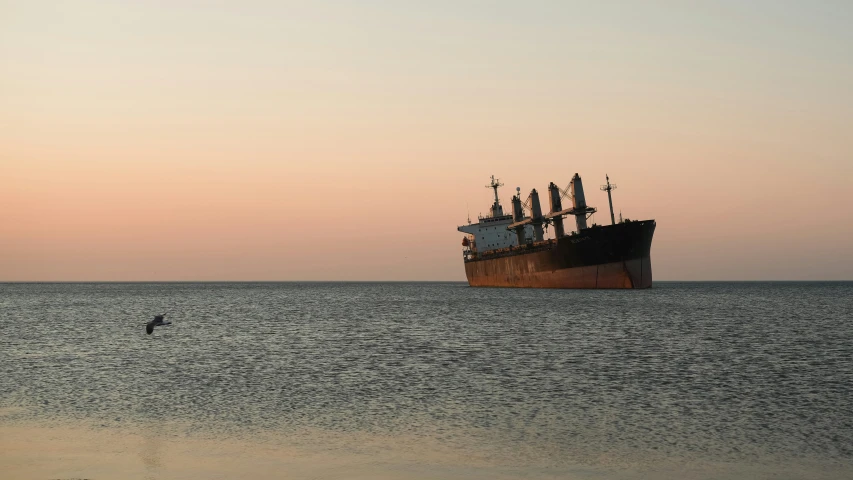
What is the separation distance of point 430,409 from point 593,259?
66.1m

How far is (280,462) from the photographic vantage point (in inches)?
549

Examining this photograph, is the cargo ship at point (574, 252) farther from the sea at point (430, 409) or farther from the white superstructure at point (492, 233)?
the sea at point (430, 409)

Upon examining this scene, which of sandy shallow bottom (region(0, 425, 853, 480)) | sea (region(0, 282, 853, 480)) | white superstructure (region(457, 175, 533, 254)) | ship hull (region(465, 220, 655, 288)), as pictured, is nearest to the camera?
sandy shallow bottom (region(0, 425, 853, 480))

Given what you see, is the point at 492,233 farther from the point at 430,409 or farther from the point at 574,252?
the point at 430,409

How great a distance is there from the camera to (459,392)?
22.0 metres

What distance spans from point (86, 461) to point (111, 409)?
230 inches

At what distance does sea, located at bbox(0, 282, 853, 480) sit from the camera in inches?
543

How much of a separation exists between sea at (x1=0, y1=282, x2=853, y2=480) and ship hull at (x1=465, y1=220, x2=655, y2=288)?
127 ft

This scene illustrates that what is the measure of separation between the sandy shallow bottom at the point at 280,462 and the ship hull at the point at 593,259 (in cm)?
6500

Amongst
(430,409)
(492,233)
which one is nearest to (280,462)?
(430,409)

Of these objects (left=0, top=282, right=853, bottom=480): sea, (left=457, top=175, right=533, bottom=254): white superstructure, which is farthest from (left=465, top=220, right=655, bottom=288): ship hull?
(left=0, top=282, right=853, bottom=480): sea

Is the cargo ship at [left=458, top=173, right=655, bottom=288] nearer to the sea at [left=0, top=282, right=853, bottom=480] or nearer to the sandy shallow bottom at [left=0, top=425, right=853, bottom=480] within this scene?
the sea at [left=0, top=282, right=853, bottom=480]

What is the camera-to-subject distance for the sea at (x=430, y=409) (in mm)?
13805

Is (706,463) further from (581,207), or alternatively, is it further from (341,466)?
(581,207)
